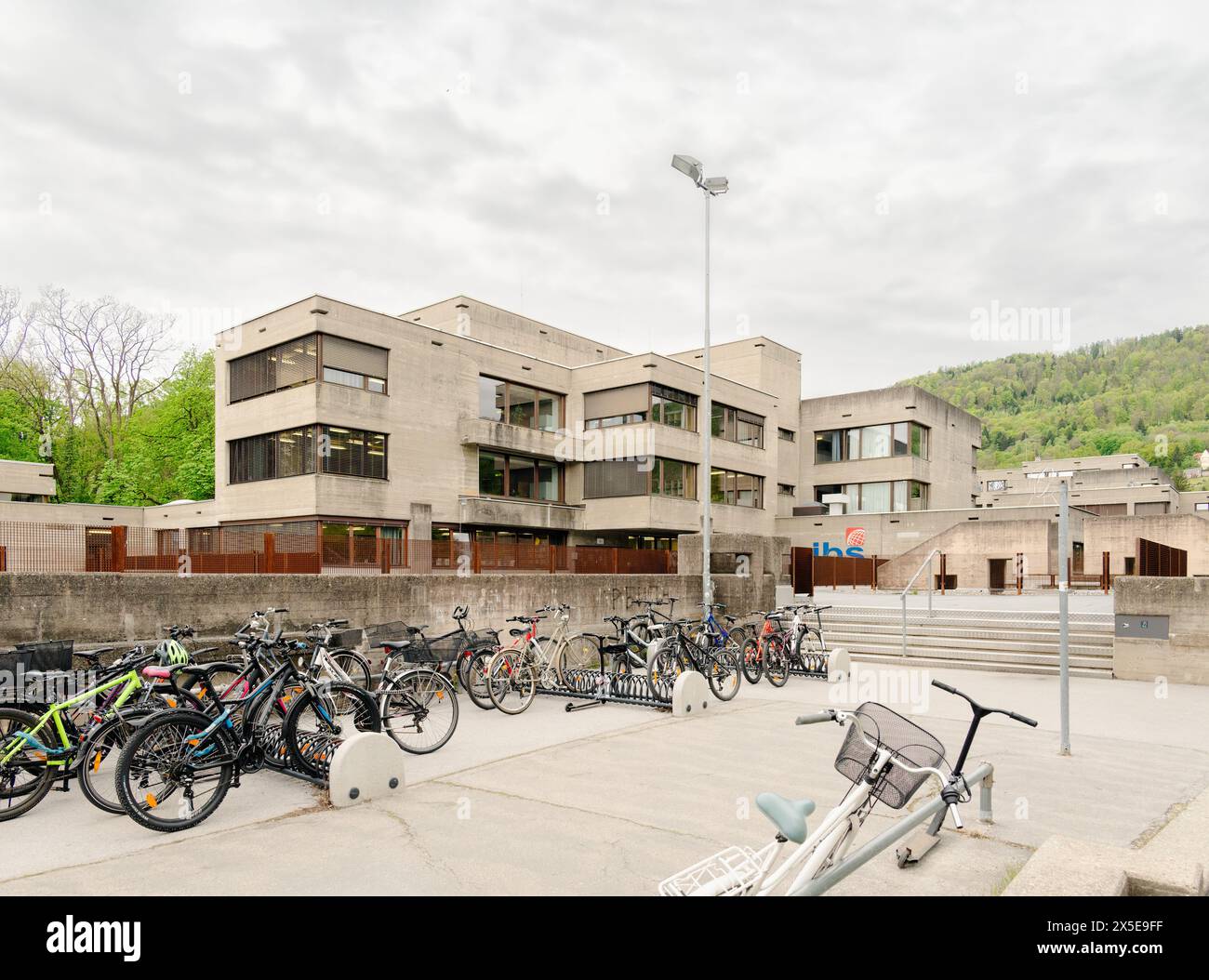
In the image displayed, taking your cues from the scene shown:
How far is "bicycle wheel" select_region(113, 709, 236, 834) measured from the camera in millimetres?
5621

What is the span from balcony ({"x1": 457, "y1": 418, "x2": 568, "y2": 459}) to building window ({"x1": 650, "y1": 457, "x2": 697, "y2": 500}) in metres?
3.68

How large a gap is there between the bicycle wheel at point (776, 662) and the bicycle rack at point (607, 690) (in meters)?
2.59

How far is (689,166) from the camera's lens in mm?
19250

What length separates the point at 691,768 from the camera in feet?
24.7

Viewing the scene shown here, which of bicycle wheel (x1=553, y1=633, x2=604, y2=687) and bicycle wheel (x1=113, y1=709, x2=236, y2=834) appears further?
bicycle wheel (x1=553, y1=633, x2=604, y2=687)

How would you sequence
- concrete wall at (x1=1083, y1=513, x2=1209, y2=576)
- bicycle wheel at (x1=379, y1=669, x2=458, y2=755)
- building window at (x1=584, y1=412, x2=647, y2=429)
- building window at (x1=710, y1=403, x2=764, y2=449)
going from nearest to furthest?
bicycle wheel at (x1=379, y1=669, x2=458, y2=755) < concrete wall at (x1=1083, y1=513, x2=1209, y2=576) < building window at (x1=584, y1=412, x2=647, y2=429) < building window at (x1=710, y1=403, x2=764, y2=449)

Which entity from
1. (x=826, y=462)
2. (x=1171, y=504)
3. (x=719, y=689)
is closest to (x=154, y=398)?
(x=826, y=462)

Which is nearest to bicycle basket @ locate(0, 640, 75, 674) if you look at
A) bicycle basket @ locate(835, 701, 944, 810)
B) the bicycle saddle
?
the bicycle saddle

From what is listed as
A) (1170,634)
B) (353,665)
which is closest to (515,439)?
(353,665)

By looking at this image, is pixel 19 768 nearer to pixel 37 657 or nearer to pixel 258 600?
pixel 37 657

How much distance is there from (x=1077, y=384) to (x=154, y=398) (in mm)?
146266

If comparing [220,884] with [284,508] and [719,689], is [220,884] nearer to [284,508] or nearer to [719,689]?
[719,689]

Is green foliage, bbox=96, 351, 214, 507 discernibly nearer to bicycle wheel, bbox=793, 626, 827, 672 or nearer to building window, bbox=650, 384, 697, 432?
building window, bbox=650, 384, 697, 432

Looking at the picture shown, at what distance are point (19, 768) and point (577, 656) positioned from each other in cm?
727
